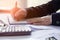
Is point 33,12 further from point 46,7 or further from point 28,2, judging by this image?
point 28,2

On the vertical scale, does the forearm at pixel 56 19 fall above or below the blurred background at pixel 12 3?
below

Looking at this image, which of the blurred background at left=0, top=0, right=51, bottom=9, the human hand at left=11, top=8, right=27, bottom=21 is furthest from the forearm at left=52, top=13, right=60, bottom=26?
the blurred background at left=0, top=0, right=51, bottom=9

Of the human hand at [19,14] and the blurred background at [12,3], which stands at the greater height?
the blurred background at [12,3]

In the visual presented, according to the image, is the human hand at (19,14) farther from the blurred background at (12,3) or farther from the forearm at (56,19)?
the blurred background at (12,3)

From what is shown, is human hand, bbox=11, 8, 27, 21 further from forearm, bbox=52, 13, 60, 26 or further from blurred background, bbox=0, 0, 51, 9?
blurred background, bbox=0, 0, 51, 9

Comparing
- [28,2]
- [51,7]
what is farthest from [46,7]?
[28,2]

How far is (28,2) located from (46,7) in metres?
0.49

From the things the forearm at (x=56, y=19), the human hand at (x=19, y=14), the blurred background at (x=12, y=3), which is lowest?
the forearm at (x=56, y=19)

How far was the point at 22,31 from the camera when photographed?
0.68 meters

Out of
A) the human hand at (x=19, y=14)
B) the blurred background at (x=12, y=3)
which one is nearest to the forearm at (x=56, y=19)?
the human hand at (x=19, y=14)

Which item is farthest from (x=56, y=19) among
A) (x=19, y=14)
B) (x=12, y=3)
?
(x=12, y=3)

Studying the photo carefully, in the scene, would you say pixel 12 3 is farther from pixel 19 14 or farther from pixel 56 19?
pixel 56 19

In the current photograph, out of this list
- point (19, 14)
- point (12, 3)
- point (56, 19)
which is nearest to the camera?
point (56, 19)

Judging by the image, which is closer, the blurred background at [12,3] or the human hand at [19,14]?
the human hand at [19,14]
